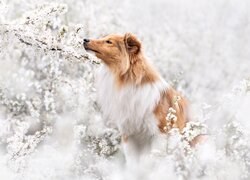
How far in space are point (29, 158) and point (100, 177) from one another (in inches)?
28.4

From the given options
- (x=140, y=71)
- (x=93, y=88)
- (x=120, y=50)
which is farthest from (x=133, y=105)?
(x=93, y=88)

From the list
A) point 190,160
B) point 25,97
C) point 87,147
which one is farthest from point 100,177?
point 25,97

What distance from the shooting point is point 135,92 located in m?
5.37

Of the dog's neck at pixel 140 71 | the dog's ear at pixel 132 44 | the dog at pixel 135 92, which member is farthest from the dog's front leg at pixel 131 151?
the dog's ear at pixel 132 44

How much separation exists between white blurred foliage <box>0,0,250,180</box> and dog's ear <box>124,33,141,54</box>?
659mm

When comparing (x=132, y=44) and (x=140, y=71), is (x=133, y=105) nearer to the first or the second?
(x=140, y=71)

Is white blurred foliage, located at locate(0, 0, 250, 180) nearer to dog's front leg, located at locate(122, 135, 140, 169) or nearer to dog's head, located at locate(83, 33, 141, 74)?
dog's front leg, located at locate(122, 135, 140, 169)

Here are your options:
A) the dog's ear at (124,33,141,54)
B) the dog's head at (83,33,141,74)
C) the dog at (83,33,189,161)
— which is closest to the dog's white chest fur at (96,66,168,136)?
the dog at (83,33,189,161)

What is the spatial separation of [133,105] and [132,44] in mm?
596

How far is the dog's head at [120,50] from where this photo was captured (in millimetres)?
5195

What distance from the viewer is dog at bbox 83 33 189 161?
520 cm

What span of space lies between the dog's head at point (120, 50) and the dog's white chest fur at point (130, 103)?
0.19 m

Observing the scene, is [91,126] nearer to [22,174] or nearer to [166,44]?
[22,174]

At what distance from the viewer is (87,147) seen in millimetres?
5832
